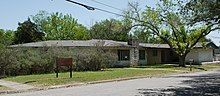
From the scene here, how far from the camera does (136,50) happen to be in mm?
49812

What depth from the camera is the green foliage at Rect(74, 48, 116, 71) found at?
3603cm

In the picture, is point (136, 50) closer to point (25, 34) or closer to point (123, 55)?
point (123, 55)

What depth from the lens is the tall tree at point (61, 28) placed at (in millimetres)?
84688

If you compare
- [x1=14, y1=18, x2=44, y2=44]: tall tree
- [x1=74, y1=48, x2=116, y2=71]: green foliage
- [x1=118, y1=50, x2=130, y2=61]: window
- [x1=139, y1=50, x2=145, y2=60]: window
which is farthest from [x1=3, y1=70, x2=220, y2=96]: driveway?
[x1=14, y1=18, x2=44, y2=44]: tall tree

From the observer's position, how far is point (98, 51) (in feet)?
124

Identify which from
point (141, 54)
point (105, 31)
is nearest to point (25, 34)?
point (105, 31)

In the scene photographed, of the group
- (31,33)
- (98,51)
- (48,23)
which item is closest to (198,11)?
(98,51)

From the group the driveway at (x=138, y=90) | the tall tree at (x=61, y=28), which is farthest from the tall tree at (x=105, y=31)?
the driveway at (x=138, y=90)

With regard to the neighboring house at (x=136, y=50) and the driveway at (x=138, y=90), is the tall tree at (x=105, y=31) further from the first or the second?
the driveway at (x=138, y=90)

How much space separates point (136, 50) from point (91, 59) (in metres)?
14.1

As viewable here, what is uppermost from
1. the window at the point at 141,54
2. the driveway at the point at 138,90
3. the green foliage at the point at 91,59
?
the window at the point at 141,54

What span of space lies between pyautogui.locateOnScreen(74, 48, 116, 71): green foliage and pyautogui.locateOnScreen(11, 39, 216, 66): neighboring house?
2893 mm

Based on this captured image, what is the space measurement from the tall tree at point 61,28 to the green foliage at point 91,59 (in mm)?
46407

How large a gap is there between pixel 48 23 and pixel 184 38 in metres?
43.9
